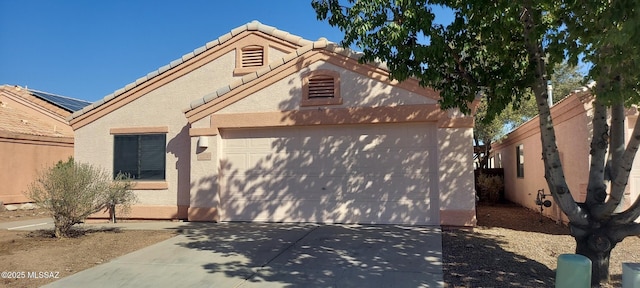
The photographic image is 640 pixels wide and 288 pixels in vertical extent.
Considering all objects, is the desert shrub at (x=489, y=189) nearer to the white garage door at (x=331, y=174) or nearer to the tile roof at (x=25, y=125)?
the white garage door at (x=331, y=174)

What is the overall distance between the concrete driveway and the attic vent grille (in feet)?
16.9

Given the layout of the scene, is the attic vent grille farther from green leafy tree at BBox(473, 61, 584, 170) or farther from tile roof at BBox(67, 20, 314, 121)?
green leafy tree at BBox(473, 61, 584, 170)

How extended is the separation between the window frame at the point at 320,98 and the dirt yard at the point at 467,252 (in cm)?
400

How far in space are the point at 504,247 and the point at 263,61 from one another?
26.3 feet

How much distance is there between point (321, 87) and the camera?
10461 mm

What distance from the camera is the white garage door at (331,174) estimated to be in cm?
995

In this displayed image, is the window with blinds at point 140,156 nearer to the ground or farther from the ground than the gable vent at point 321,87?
nearer to the ground

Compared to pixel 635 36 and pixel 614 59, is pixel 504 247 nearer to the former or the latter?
pixel 614 59

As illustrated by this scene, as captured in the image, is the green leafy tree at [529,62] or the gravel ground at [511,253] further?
the gravel ground at [511,253]

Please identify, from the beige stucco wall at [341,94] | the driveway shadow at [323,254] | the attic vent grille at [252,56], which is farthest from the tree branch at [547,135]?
the attic vent grille at [252,56]

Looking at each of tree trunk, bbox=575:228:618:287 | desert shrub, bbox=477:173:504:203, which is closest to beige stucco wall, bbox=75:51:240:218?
tree trunk, bbox=575:228:618:287

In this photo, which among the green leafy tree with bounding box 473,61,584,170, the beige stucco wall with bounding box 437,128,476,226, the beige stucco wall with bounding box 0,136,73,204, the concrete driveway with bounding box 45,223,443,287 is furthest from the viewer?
the green leafy tree with bounding box 473,61,584,170

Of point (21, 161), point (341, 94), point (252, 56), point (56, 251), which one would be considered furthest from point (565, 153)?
point (21, 161)

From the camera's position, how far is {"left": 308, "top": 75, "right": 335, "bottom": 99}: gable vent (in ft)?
Answer: 34.2
